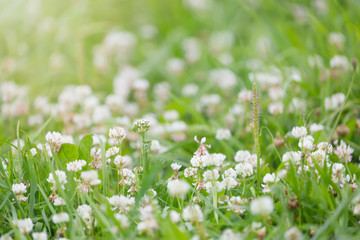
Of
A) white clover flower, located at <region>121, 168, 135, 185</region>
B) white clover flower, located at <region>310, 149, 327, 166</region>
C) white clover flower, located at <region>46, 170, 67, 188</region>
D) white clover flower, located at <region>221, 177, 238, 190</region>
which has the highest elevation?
white clover flower, located at <region>46, 170, 67, 188</region>

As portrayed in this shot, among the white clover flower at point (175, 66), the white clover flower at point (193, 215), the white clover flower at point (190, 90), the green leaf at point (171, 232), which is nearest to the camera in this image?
the green leaf at point (171, 232)

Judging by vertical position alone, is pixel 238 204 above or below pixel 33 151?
below

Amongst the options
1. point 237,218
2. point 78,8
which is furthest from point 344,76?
point 78,8

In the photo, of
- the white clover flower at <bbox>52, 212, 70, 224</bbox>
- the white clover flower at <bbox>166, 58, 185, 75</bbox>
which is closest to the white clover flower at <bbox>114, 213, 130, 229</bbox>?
the white clover flower at <bbox>52, 212, 70, 224</bbox>

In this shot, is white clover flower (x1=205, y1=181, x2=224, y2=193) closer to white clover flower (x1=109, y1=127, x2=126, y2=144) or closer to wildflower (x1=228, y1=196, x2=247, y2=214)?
wildflower (x1=228, y1=196, x2=247, y2=214)

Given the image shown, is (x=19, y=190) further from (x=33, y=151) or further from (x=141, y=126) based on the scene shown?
(x=141, y=126)

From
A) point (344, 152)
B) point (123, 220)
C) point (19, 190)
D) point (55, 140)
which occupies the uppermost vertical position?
point (55, 140)

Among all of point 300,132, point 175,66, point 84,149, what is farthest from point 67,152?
point 175,66

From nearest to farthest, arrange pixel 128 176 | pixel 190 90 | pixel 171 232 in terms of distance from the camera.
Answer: pixel 171 232 < pixel 128 176 < pixel 190 90

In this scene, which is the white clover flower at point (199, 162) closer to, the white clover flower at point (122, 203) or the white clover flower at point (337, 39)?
the white clover flower at point (122, 203)

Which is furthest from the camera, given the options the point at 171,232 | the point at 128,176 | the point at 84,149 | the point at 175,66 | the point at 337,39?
the point at 175,66

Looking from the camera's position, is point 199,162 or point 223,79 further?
point 223,79

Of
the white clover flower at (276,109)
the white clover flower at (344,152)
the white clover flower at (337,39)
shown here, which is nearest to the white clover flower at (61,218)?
the white clover flower at (344,152)
